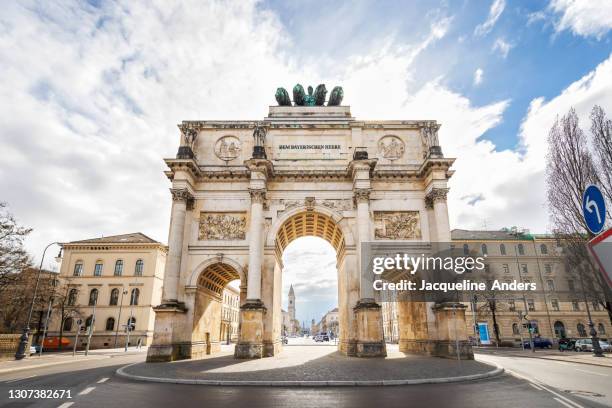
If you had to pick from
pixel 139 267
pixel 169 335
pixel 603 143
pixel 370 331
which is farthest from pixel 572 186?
pixel 139 267

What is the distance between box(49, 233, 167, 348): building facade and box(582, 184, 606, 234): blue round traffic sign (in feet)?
164

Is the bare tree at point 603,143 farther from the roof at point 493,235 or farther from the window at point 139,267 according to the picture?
the window at point 139,267

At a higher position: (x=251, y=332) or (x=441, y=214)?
(x=441, y=214)

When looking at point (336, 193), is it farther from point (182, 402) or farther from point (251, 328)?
point (182, 402)

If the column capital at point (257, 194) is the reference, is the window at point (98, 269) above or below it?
below

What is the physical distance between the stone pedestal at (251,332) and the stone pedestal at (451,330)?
10.2 metres

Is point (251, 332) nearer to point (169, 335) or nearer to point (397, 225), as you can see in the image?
point (169, 335)

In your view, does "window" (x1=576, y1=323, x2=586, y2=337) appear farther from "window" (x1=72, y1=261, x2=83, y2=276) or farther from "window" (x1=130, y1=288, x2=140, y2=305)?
"window" (x1=72, y1=261, x2=83, y2=276)

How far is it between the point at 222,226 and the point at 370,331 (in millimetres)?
11411

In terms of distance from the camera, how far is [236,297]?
78.1m

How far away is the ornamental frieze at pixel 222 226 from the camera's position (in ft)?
76.6

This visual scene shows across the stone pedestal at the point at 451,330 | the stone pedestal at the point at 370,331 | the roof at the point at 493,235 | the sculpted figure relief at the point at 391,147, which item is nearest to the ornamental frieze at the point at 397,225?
the sculpted figure relief at the point at 391,147

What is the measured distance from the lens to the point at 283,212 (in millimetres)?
23766

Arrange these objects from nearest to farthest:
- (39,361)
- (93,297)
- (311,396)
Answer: (311,396) < (39,361) < (93,297)
